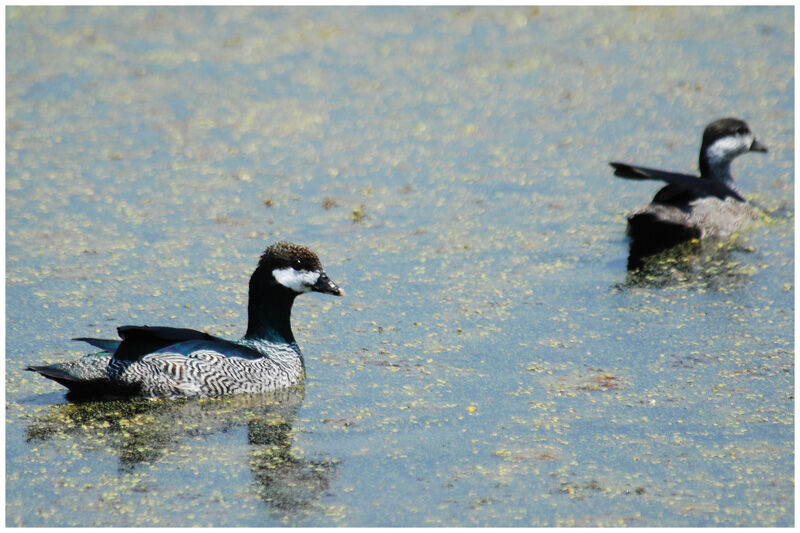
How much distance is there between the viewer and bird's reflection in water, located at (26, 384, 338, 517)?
619 centimetres

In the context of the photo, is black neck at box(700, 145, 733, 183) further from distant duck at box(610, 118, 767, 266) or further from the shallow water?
the shallow water

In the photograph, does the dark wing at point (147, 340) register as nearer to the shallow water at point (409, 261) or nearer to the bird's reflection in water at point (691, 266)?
the shallow water at point (409, 261)

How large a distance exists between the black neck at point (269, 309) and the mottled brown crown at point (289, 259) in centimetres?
8

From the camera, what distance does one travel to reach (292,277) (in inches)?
296

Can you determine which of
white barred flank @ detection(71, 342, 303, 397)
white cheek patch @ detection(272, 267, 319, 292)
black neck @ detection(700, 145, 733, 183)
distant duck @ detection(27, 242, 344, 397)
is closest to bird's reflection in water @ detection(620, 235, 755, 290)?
black neck @ detection(700, 145, 733, 183)

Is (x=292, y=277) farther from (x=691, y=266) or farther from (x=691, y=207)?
(x=691, y=207)

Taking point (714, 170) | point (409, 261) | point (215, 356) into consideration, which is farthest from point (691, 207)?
point (215, 356)

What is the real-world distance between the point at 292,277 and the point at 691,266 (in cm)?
356

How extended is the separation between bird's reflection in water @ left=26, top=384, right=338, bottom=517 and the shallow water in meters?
0.02

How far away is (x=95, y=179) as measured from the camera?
1103 cm

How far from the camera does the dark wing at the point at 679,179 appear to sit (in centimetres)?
990

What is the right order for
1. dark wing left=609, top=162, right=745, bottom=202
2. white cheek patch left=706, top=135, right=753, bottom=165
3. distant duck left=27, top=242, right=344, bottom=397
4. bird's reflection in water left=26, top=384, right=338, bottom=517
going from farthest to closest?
white cheek patch left=706, top=135, right=753, bottom=165 < dark wing left=609, top=162, right=745, bottom=202 < distant duck left=27, top=242, right=344, bottom=397 < bird's reflection in water left=26, top=384, right=338, bottom=517

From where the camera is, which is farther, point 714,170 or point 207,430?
point 714,170

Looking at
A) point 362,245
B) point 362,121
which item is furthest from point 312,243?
point 362,121
